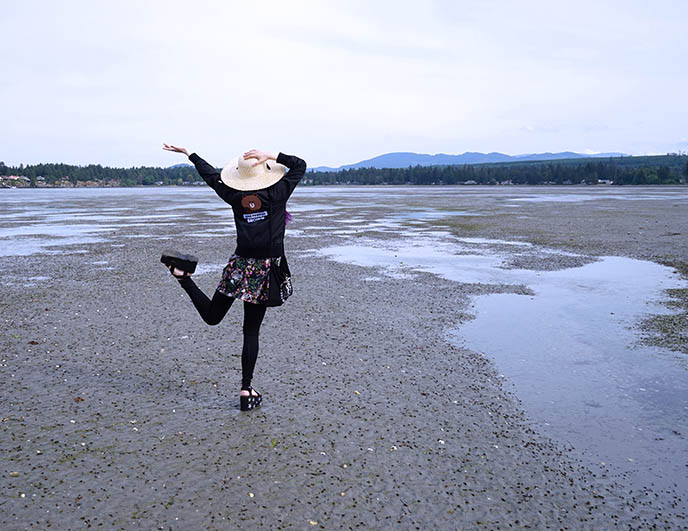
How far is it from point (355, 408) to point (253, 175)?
2525 millimetres

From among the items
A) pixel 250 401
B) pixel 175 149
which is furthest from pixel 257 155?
pixel 250 401

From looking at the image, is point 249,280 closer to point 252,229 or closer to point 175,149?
point 252,229

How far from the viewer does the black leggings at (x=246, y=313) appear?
5.75 metres

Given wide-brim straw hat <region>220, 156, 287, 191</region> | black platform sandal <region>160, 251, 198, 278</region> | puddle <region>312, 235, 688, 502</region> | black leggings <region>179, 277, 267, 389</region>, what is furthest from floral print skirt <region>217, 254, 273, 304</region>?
puddle <region>312, 235, 688, 502</region>

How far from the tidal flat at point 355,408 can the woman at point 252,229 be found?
107 cm

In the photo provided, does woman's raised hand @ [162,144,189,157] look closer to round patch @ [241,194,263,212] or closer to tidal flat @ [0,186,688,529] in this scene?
round patch @ [241,194,263,212]

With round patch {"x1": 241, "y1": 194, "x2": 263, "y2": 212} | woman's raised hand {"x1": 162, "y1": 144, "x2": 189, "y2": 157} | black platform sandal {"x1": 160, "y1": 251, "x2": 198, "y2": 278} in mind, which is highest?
woman's raised hand {"x1": 162, "y1": 144, "x2": 189, "y2": 157}

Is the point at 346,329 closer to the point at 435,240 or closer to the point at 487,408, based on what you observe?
the point at 487,408

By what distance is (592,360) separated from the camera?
7.46 meters

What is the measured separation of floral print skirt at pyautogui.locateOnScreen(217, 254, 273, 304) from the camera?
5621 millimetres

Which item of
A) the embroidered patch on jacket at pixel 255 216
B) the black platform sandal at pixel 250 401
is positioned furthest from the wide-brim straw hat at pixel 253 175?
the black platform sandal at pixel 250 401

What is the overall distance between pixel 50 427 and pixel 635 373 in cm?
641

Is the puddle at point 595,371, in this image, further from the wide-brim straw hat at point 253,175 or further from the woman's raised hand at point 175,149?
the woman's raised hand at point 175,149

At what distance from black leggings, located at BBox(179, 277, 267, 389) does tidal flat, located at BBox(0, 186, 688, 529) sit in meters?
0.46
